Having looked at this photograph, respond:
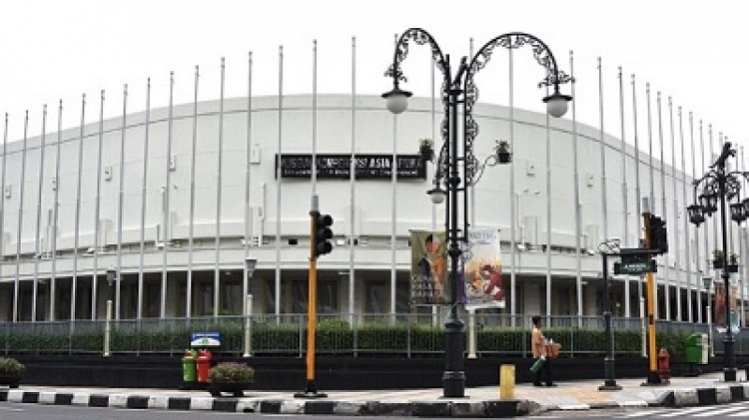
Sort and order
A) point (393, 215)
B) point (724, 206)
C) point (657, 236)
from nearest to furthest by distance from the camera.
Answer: point (657, 236) → point (724, 206) → point (393, 215)

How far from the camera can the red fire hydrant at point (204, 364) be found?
978 inches

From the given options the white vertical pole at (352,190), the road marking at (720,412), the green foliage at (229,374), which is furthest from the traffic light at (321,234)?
the white vertical pole at (352,190)

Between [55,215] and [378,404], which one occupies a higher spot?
[55,215]

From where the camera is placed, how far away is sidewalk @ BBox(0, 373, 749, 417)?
58.3ft

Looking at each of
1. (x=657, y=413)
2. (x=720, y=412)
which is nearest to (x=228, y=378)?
(x=657, y=413)

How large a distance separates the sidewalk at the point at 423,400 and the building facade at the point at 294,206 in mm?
12372

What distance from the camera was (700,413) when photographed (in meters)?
17.1

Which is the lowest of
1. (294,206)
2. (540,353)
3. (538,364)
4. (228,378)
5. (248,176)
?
(228,378)

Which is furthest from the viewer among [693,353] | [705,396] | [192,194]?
[192,194]

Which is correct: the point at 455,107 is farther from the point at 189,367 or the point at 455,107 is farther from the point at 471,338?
the point at 189,367

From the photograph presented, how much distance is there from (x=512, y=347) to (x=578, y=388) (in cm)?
325

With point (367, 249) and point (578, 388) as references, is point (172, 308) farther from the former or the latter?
point (578, 388)

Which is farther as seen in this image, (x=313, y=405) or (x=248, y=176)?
(x=248, y=176)

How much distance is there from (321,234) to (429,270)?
8.07 m
